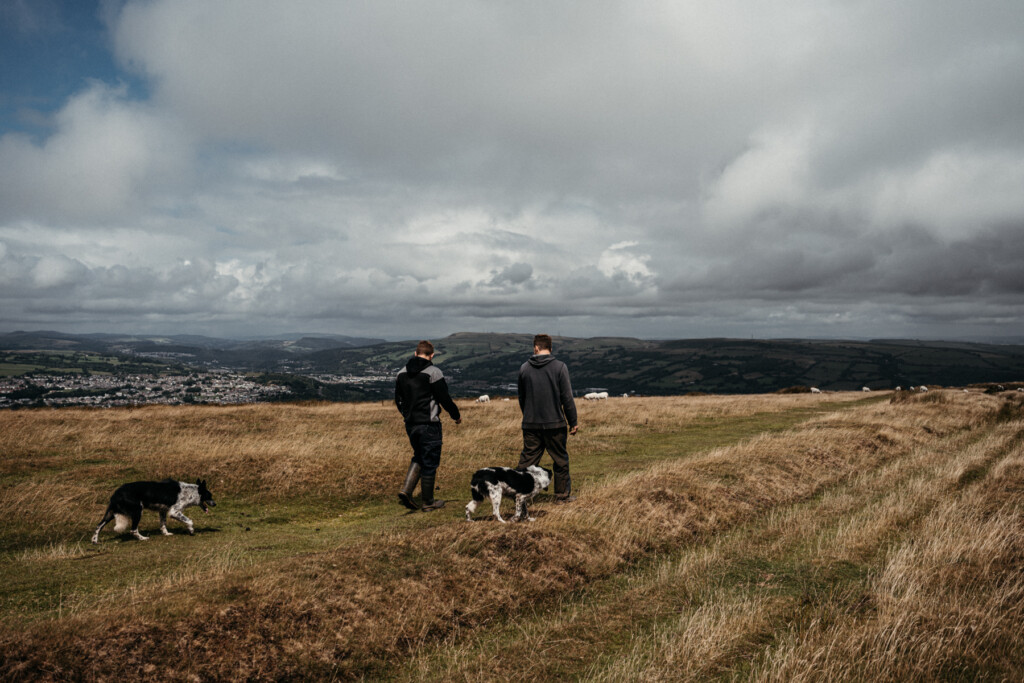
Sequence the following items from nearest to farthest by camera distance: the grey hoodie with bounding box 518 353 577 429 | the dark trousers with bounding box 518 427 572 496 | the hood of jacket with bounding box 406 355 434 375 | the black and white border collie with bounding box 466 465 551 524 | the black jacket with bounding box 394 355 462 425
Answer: the black and white border collie with bounding box 466 465 551 524, the grey hoodie with bounding box 518 353 577 429, the dark trousers with bounding box 518 427 572 496, the black jacket with bounding box 394 355 462 425, the hood of jacket with bounding box 406 355 434 375

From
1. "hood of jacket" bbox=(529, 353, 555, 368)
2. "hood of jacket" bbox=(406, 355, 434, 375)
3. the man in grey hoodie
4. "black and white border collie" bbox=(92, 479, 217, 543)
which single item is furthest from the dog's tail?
"hood of jacket" bbox=(529, 353, 555, 368)

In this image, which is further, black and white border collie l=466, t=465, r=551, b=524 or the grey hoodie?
the grey hoodie

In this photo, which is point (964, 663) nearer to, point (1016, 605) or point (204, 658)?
point (1016, 605)

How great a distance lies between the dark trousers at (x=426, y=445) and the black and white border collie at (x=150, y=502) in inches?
188

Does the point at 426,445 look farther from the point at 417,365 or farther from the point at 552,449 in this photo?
the point at 552,449

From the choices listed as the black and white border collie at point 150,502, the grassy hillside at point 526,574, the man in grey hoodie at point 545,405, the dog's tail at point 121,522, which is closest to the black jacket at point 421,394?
the man in grey hoodie at point 545,405

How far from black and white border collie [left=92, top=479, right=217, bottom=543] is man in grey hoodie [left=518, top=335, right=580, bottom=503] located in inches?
294

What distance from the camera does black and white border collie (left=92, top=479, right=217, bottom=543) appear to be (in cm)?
1056

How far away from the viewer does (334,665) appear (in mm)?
6617

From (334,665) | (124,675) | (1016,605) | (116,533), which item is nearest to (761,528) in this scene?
(1016,605)

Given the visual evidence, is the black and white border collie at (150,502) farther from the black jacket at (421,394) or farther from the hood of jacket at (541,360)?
the hood of jacket at (541,360)

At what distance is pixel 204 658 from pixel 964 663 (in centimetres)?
952

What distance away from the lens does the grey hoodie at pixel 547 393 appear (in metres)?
11.9

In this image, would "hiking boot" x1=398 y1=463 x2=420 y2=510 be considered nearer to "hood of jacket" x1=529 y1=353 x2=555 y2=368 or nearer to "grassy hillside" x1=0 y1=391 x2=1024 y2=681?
"grassy hillside" x1=0 y1=391 x2=1024 y2=681
